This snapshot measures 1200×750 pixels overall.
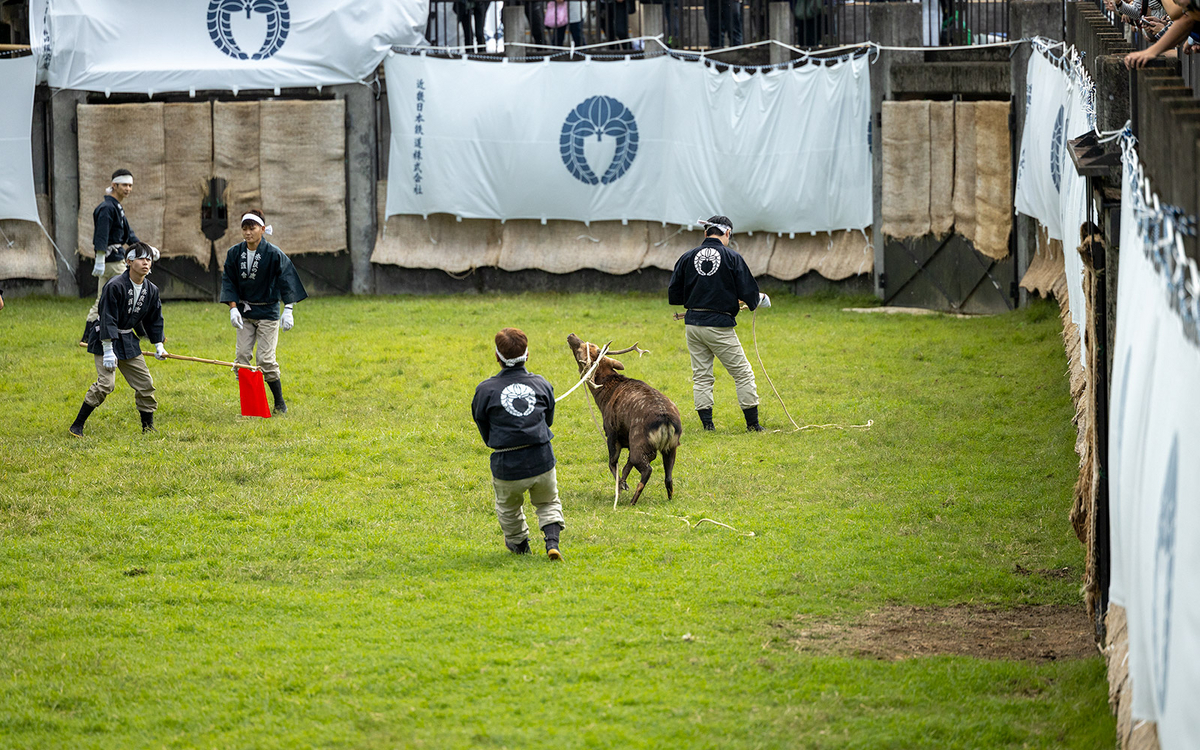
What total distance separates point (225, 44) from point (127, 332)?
398 inches

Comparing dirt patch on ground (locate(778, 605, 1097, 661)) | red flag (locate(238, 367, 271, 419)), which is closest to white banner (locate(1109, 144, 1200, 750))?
dirt patch on ground (locate(778, 605, 1097, 661))

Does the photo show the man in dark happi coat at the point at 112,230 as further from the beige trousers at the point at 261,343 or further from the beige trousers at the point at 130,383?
the beige trousers at the point at 130,383

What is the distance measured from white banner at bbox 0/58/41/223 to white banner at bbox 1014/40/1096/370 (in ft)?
50.0

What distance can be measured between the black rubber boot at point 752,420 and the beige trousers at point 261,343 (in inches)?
187

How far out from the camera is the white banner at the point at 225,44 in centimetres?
1945

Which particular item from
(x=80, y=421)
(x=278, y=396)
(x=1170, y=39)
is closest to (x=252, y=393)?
(x=278, y=396)

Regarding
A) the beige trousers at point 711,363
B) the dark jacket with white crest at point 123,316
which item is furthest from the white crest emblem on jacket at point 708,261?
the dark jacket with white crest at point 123,316

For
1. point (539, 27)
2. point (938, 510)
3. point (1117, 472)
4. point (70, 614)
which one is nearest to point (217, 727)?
point (70, 614)

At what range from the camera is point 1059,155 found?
445 inches

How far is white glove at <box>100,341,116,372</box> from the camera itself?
35.6 ft

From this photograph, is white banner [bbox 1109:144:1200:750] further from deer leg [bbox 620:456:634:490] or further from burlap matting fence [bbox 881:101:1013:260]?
burlap matting fence [bbox 881:101:1013:260]

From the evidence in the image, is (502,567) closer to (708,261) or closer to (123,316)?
(708,261)

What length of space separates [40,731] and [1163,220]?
16.4 feet

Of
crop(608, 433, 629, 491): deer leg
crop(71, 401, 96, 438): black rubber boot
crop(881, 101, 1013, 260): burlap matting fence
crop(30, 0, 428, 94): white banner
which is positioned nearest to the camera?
crop(608, 433, 629, 491): deer leg
